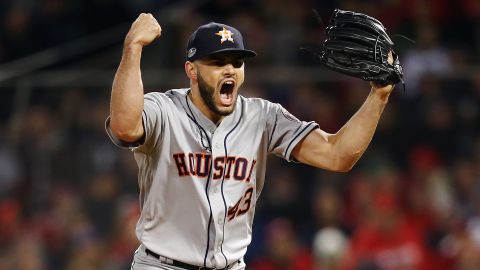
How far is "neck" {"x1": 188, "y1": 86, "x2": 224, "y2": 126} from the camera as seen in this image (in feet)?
13.2

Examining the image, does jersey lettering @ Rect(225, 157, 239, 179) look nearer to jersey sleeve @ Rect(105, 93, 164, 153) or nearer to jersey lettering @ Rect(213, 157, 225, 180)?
jersey lettering @ Rect(213, 157, 225, 180)

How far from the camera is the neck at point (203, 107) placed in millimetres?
4020

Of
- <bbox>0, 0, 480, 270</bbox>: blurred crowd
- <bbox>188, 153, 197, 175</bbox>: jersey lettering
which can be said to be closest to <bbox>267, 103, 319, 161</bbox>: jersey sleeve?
<bbox>188, 153, 197, 175</bbox>: jersey lettering

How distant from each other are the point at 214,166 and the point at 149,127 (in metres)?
0.34

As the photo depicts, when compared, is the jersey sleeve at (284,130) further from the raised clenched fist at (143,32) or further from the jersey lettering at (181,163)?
the raised clenched fist at (143,32)

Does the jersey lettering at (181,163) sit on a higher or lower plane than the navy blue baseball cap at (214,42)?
lower

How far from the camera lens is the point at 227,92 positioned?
392cm

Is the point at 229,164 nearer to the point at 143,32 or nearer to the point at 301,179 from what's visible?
the point at 143,32

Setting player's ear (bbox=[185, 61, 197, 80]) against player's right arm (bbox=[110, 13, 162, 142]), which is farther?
player's ear (bbox=[185, 61, 197, 80])

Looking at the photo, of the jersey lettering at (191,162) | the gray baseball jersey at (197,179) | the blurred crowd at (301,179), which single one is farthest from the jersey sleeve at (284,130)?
the blurred crowd at (301,179)

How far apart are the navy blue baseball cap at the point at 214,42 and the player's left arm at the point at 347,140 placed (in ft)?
1.56

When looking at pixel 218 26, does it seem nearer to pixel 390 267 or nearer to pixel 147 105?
pixel 147 105

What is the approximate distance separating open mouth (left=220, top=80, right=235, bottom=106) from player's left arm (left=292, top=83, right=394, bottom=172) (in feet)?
1.28

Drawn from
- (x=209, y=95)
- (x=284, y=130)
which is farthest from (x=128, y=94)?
(x=284, y=130)
